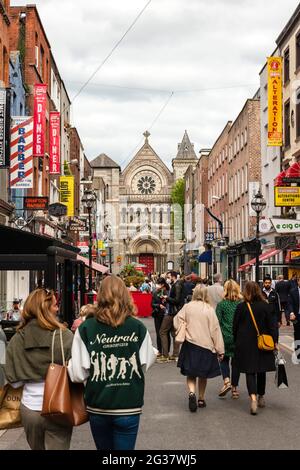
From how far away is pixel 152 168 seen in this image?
95188mm

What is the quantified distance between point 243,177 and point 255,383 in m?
34.1

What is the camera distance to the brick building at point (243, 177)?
39.8 meters

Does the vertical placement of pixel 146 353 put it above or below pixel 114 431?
above

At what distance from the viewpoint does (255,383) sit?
930 centimetres

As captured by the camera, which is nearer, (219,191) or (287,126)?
(287,126)

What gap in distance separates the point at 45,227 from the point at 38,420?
1146 inches

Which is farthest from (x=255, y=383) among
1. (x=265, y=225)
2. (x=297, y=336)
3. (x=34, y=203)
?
(x=265, y=225)

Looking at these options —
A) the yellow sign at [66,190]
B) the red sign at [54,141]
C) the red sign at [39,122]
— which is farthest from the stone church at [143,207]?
A: the red sign at [39,122]

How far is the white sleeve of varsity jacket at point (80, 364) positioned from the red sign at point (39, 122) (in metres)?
21.9

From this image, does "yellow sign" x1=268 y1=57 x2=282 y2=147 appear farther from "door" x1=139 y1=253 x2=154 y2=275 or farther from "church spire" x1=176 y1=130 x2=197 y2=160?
"church spire" x1=176 y1=130 x2=197 y2=160

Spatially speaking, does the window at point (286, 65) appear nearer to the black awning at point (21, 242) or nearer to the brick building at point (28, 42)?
the brick building at point (28, 42)

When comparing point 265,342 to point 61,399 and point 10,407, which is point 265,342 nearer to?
point 10,407

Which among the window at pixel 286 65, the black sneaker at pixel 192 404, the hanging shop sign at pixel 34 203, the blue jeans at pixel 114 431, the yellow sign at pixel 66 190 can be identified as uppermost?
the window at pixel 286 65
